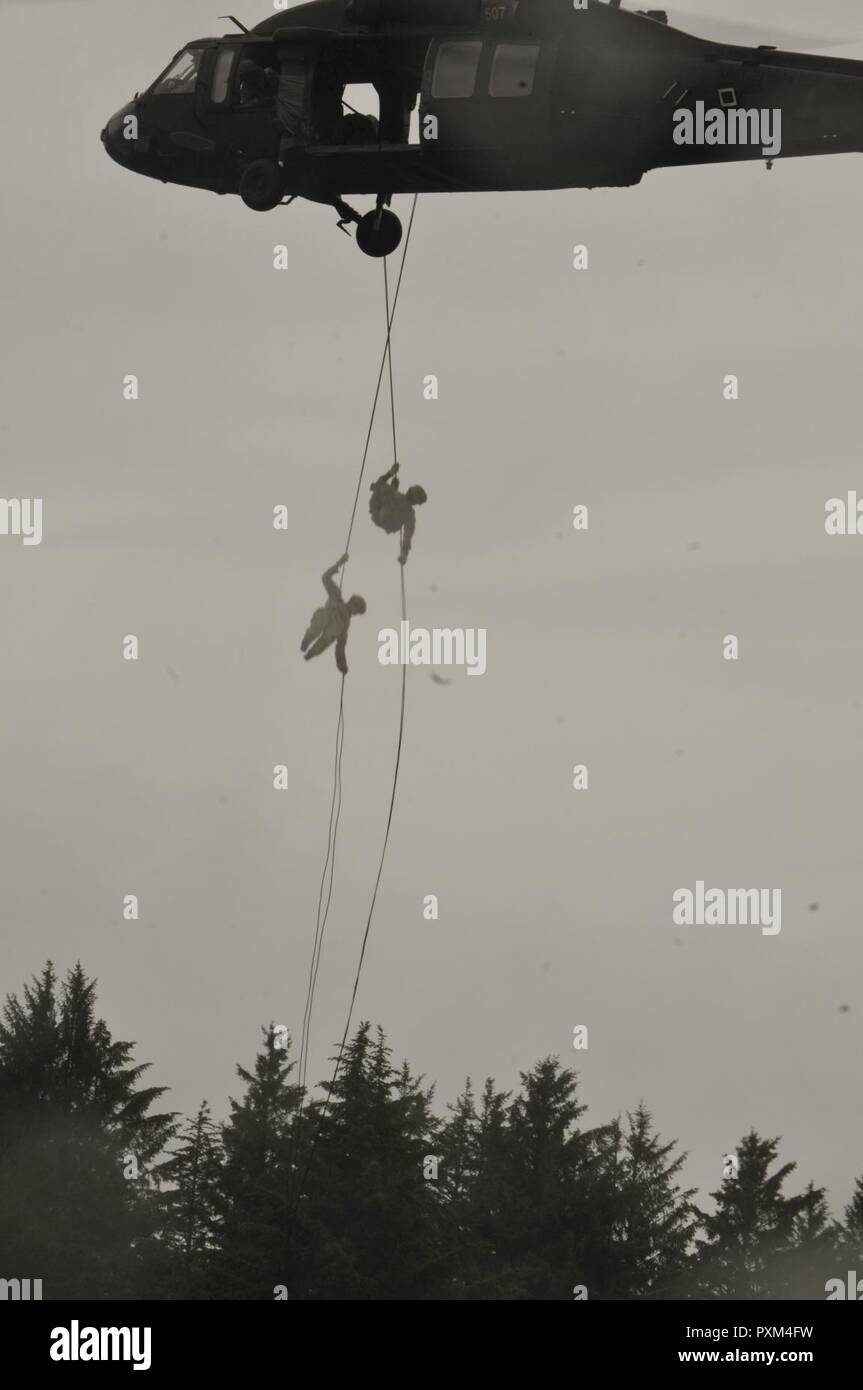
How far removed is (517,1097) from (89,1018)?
42.6ft

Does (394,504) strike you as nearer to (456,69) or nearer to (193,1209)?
(456,69)

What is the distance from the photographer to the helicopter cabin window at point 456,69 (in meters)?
25.4

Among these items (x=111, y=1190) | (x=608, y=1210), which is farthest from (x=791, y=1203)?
(x=111, y=1190)

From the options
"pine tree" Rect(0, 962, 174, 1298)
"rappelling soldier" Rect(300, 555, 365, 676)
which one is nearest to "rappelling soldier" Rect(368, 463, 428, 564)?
"rappelling soldier" Rect(300, 555, 365, 676)

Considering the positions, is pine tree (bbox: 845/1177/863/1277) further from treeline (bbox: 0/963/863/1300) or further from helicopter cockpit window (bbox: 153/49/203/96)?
helicopter cockpit window (bbox: 153/49/203/96)

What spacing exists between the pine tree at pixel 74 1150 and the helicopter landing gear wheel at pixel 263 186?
34.1 m

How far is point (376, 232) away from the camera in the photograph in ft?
90.7

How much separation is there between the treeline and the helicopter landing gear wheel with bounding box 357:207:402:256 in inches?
1085

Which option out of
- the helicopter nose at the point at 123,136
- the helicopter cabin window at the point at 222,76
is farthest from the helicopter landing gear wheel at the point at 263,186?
the helicopter nose at the point at 123,136

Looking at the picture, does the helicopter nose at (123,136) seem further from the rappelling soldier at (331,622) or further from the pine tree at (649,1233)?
the pine tree at (649,1233)

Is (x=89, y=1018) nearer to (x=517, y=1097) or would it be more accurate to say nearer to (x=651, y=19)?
(x=517, y=1097)

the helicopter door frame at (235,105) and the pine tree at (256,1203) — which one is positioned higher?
the helicopter door frame at (235,105)

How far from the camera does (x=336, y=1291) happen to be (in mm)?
52531
